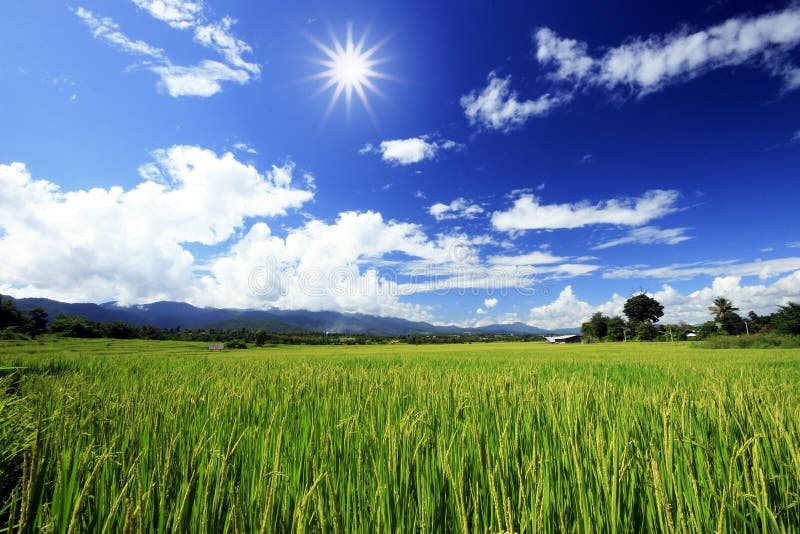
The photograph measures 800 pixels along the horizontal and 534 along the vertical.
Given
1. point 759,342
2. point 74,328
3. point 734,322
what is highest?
point 734,322

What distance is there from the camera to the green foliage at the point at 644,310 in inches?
3541

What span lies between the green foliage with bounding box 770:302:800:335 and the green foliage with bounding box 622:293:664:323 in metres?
43.5

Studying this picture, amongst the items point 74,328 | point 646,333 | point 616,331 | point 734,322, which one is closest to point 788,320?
point 646,333

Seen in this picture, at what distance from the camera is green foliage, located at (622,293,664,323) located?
89.9m

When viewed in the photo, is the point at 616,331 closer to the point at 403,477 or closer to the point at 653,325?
the point at 653,325

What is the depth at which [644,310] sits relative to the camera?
90.1m

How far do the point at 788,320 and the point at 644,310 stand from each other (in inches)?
1943

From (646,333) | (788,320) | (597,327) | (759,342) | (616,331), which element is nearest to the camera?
(759,342)

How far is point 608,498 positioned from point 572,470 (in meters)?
0.69

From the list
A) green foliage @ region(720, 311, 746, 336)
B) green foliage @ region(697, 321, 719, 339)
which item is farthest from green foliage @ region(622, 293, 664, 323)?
green foliage @ region(697, 321, 719, 339)

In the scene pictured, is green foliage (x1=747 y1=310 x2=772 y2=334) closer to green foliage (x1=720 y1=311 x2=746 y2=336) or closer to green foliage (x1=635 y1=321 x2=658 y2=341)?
green foliage (x1=720 y1=311 x2=746 y2=336)

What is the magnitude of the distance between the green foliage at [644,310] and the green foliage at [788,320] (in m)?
43.5

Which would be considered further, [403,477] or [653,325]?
[653,325]

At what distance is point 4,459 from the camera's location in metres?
2.21
